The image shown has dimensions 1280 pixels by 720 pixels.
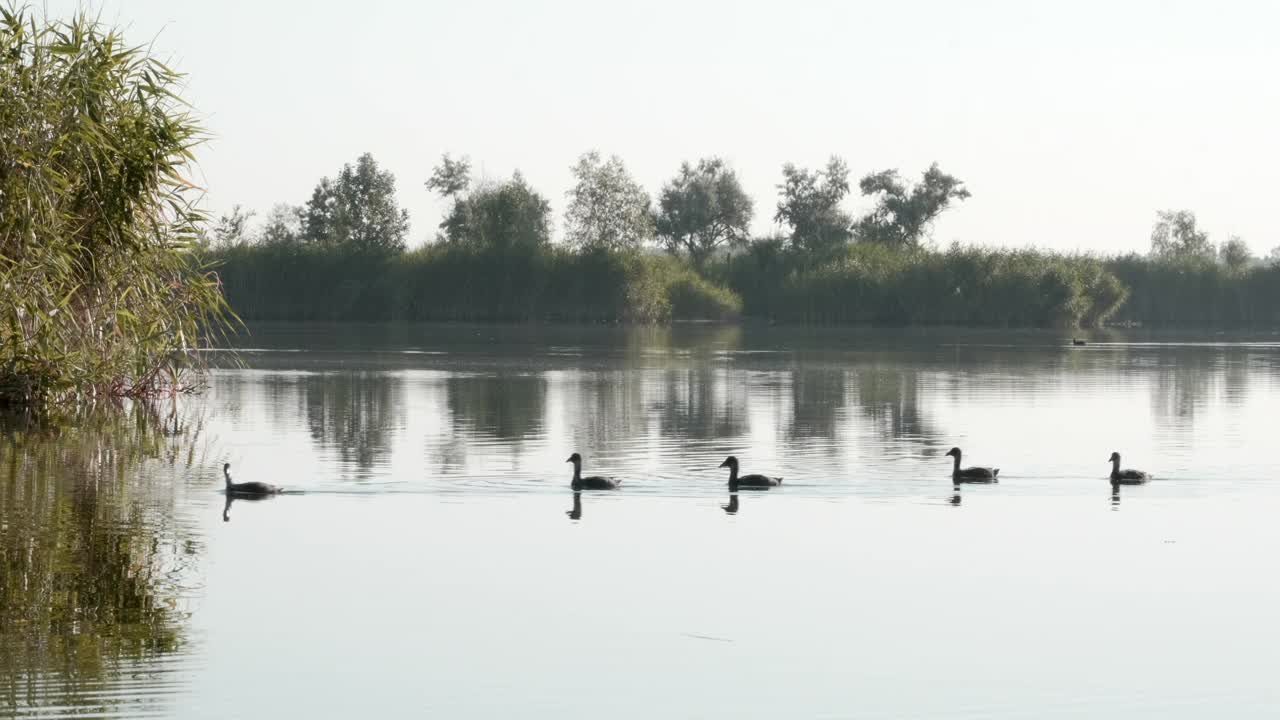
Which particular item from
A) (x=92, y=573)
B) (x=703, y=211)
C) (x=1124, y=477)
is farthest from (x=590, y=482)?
(x=703, y=211)

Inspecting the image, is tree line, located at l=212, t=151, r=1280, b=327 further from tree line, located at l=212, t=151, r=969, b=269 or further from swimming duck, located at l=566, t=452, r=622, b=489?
swimming duck, located at l=566, t=452, r=622, b=489

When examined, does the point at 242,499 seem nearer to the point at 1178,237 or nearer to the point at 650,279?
the point at 650,279

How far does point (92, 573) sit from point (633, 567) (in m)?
4.26

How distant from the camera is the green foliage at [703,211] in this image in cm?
11912

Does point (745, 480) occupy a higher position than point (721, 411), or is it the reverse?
point (721, 411)

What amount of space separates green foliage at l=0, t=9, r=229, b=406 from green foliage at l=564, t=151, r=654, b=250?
72.0 meters

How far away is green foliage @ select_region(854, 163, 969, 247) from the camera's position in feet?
362

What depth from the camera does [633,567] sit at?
14.0 metres

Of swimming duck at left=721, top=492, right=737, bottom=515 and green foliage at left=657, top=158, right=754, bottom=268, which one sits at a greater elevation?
green foliage at left=657, top=158, right=754, bottom=268

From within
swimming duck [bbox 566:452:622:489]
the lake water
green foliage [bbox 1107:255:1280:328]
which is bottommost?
the lake water

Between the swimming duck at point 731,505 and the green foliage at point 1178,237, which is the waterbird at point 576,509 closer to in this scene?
the swimming duck at point 731,505

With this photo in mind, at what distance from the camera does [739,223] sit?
11956cm

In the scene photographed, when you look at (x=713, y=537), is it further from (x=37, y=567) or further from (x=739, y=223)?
(x=739, y=223)

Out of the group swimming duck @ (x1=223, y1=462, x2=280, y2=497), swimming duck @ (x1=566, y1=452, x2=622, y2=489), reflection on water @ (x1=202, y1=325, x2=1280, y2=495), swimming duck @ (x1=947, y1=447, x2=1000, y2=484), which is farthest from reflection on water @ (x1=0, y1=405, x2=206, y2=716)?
swimming duck @ (x1=947, y1=447, x2=1000, y2=484)
